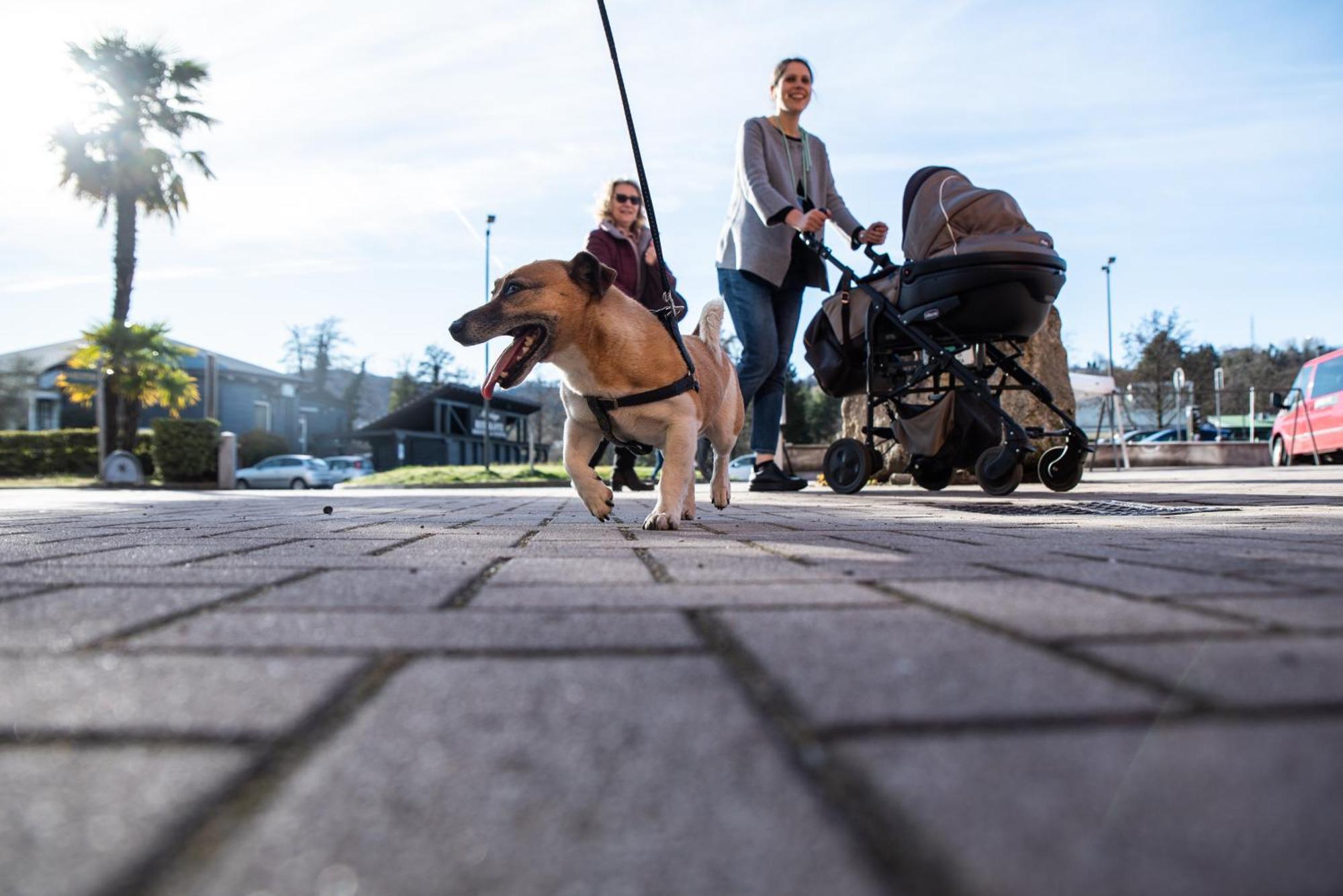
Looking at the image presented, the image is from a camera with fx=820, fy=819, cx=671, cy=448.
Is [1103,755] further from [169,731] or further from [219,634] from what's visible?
[219,634]

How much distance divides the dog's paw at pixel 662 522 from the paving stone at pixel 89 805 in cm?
241

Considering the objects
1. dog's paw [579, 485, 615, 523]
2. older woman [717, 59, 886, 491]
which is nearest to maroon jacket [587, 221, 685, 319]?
older woman [717, 59, 886, 491]

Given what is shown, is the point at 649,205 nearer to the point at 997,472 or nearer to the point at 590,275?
the point at 590,275

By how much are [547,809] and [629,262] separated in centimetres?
540

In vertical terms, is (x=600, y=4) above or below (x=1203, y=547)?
above

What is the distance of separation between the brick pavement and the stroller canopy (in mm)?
3512

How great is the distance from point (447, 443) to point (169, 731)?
156 ft

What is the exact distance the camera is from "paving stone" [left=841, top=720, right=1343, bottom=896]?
533 millimetres

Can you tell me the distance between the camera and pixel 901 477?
8.87 meters

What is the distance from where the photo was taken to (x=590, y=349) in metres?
3.48

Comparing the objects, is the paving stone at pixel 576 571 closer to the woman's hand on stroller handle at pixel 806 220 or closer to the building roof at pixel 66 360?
the woman's hand on stroller handle at pixel 806 220

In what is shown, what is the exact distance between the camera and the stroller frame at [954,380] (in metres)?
5.00

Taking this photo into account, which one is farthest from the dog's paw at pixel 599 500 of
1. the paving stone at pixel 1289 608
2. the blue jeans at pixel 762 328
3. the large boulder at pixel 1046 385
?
the large boulder at pixel 1046 385

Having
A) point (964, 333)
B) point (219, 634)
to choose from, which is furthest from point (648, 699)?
point (964, 333)
